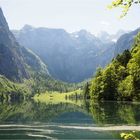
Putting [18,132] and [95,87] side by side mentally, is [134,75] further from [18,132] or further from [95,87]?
[18,132]

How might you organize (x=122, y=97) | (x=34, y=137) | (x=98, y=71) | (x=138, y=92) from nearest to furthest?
(x=34, y=137) → (x=138, y=92) → (x=122, y=97) → (x=98, y=71)

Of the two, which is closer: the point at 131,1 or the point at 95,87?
the point at 131,1

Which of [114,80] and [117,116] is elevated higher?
[114,80]

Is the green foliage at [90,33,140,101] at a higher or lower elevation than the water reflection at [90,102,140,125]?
higher

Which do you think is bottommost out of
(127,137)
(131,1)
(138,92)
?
(127,137)

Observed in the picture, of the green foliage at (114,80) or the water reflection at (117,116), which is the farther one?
the green foliage at (114,80)

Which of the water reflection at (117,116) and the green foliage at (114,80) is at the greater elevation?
the green foliage at (114,80)

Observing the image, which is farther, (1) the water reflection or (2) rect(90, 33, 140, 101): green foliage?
(2) rect(90, 33, 140, 101): green foliage

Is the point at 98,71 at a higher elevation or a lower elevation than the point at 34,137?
higher

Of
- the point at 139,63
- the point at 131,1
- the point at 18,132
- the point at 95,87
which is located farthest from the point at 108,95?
the point at 131,1

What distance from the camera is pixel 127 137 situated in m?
11.2

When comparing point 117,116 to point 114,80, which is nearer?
point 117,116

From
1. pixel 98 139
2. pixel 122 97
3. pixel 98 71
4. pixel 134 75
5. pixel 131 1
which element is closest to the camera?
pixel 131 1

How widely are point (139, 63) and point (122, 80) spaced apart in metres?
74.7
